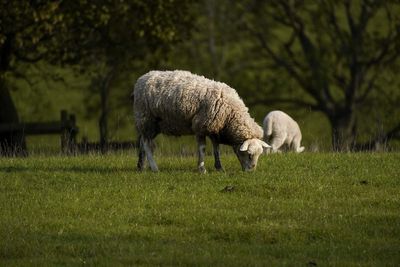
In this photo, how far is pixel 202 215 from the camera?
12844 mm

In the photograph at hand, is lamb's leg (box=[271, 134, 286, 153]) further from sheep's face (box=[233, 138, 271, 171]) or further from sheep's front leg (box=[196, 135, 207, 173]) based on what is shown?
sheep's front leg (box=[196, 135, 207, 173])

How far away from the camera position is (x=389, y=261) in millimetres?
10797

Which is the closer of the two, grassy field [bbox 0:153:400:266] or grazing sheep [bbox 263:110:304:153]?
grassy field [bbox 0:153:400:266]

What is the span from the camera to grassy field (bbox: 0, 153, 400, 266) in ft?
36.5

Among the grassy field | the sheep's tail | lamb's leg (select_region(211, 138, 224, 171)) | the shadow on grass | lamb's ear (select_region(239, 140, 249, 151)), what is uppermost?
the sheep's tail

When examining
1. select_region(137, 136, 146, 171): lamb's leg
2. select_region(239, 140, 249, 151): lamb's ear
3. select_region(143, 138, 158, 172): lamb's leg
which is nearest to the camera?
select_region(239, 140, 249, 151): lamb's ear

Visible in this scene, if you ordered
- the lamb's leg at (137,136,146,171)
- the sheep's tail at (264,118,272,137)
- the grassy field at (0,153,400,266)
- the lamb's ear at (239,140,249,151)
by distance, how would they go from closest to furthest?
1. the grassy field at (0,153,400,266)
2. the lamb's ear at (239,140,249,151)
3. the lamb's leg at (137,136,146,171)
4. the sheep's tail at (264,118,272,137)

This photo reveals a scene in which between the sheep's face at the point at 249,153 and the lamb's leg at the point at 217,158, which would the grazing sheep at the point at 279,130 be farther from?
the sheep's face at the point at 249,153

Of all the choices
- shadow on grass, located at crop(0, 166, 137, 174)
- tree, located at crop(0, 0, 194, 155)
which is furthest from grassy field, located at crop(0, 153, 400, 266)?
tree, located at crop(0, 0, 194, 155)

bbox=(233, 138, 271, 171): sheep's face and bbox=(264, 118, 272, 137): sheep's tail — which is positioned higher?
bbox=(264, 118, 272, 137): sheep's tail

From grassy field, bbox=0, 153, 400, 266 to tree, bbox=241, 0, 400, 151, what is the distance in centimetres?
1682

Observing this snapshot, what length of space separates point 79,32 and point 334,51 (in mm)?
10483

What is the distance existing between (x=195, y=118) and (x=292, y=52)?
20234 millimetres

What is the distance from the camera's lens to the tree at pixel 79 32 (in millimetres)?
25453
